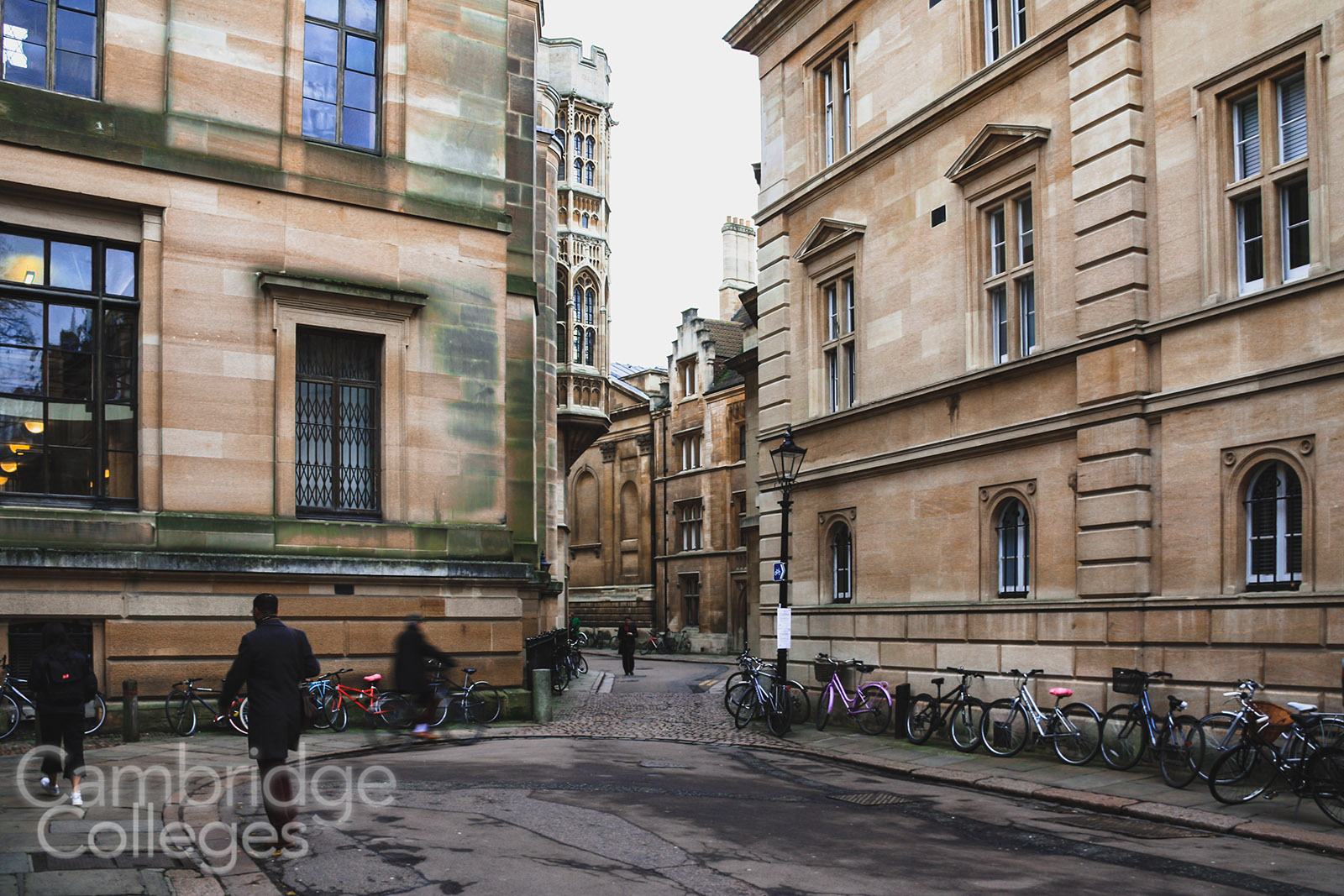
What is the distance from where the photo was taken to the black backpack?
Answer: 36.7ft

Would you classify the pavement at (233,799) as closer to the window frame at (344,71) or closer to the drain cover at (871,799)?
the drain cover at (871,799)

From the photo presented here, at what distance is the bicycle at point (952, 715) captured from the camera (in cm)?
1634

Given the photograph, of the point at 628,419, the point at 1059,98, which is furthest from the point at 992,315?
the point at 628,419

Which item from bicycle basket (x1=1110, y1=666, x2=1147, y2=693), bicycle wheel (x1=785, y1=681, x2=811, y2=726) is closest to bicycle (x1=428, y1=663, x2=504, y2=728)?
bicycle wheel (x1=785, y1=681, x2=811, y2=726)

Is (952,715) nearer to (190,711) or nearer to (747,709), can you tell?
(747,709)

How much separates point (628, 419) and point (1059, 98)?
49515 mm

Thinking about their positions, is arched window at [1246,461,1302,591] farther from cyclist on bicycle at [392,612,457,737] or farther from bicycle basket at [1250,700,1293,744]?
cyclist on bicycle at [392,612,457,737]

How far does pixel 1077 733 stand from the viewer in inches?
576

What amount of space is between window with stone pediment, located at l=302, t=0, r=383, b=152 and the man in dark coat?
1192 centimetres

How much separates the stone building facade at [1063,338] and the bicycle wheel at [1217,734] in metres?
0.63

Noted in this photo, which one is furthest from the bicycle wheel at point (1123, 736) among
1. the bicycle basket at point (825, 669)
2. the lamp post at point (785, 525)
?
the bicycle basket at point (825, 669)

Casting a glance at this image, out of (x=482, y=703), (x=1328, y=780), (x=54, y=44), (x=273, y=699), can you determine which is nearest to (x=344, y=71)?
(x=54, y=44)

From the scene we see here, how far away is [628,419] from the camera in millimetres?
65125

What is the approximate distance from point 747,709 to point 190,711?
28.2 ft
